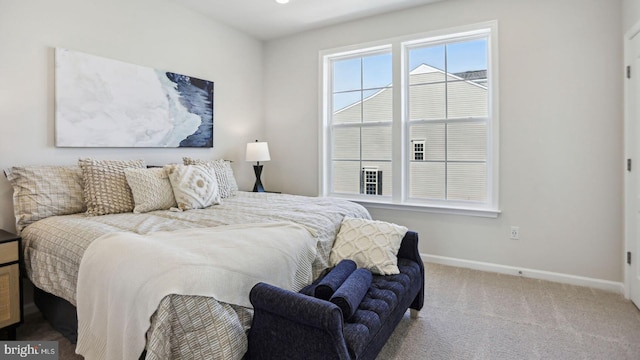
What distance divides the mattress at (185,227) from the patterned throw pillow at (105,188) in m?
0.11

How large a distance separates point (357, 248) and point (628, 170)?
7.60 ft

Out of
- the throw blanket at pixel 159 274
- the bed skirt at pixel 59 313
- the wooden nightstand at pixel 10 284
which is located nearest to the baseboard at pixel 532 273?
the throw blanket at pixel 159 274

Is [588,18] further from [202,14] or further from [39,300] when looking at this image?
[39,300]

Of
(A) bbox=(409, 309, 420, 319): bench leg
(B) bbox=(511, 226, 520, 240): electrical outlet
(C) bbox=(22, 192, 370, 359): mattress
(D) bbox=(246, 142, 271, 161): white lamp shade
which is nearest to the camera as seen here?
(C) bbox=(22, 192, 370, 359): mattress

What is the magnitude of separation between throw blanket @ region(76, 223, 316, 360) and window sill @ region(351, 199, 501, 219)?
7.09 feet

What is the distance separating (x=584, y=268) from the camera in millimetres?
3000

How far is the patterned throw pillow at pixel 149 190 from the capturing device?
2.55 meters

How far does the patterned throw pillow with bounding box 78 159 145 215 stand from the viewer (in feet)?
7.92

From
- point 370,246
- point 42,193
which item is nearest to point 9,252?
point 42,193

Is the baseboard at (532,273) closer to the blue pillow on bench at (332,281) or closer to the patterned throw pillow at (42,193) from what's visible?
the blue pillow on bench at (332,281)

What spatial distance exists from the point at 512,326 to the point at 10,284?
3174 mm

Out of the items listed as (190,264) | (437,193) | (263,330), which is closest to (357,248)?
(263,330)

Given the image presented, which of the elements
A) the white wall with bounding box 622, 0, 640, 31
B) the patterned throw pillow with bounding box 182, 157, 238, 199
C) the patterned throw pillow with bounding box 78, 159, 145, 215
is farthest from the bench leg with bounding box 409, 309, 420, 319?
the white wall with bounding box 622, 0, 640, 31

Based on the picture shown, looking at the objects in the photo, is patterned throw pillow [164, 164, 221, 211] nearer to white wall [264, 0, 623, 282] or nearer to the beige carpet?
the beige carpet
